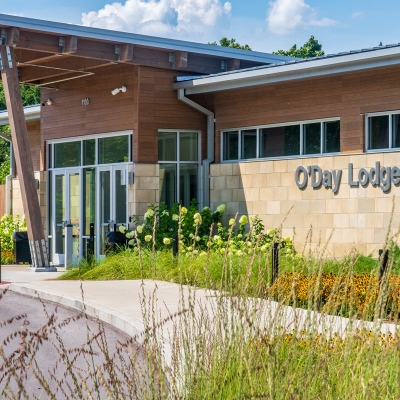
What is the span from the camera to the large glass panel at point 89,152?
22234 millimetres

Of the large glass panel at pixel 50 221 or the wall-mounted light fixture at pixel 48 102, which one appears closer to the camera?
the wall-mounted light fixture at pixel 48 102

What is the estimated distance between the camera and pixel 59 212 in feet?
76.8

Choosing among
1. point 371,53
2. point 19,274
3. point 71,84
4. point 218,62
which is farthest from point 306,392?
point 71,84

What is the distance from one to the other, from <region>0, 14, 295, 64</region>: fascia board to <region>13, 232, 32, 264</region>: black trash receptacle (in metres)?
6.21

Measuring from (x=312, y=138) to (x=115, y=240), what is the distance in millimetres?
5065

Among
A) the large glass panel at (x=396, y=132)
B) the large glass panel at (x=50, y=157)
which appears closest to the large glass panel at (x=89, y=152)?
the large glass panel at (x=50, y=157)

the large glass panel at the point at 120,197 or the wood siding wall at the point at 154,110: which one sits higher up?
the wood siding wall at the point at 154,110

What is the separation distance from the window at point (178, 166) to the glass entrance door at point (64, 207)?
2971 mm

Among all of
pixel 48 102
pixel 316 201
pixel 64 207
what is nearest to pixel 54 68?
pixel 48 102

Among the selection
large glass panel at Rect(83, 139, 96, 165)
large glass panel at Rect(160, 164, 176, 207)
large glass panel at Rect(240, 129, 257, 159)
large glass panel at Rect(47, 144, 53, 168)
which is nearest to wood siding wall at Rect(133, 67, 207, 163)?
large glass panel at Rect(160, 164, 176, 207)

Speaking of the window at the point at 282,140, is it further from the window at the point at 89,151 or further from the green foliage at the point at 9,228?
the green foliage at the point at 9,228

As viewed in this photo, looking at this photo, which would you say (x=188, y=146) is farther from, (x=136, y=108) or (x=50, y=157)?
(x=50, y=157)

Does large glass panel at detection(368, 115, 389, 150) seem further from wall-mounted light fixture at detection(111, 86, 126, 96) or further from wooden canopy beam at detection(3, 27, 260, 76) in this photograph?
wall-mounted light fixture at detection(111, 86, 126, 96)

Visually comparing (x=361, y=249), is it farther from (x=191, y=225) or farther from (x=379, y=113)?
(x=191, y=225)
